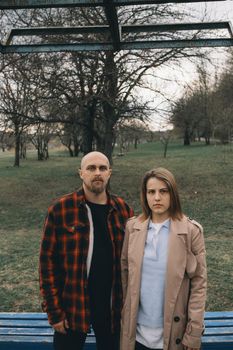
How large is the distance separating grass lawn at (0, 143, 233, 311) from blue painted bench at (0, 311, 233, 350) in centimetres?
170

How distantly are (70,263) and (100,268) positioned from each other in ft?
0.67

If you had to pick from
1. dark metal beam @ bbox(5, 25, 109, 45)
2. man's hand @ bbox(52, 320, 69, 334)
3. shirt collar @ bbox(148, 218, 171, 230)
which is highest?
dark metal beam @ bbox(5, 25, 109, 45)

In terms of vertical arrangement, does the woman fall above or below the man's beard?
below

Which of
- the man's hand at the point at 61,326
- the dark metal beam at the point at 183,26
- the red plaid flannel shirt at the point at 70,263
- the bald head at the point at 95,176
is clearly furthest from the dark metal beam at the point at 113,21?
the man's hand at the point at 61,326

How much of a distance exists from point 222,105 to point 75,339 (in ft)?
122

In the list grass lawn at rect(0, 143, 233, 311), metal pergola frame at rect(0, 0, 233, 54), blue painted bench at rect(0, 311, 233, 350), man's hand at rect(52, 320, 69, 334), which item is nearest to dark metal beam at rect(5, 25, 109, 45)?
metal pergola frame at rect(0, 0, 233, 54)

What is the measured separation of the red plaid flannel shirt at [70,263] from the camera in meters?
2.67

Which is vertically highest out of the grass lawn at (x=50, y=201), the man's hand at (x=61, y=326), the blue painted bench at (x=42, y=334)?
the man's hand at (x=61, y=326)

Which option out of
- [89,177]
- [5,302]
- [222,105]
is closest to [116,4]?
[89,177]

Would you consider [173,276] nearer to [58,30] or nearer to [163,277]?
[163,277]

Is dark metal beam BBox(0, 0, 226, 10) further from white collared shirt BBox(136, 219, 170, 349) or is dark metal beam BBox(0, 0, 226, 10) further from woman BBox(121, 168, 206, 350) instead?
white collared shirt BBox(136, 219, 170, 349)

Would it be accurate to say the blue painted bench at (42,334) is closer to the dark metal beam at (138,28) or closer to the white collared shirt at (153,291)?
the white collared shirt at (153,291)

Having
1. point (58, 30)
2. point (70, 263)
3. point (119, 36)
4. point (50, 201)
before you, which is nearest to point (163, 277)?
point (70, 263)

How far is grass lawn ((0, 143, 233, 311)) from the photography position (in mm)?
5844
